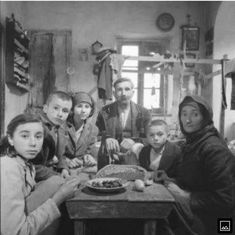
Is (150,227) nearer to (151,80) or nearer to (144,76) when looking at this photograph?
(151,80)

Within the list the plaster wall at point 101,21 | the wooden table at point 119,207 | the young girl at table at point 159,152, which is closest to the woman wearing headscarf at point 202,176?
the young girl at table at point 159,152

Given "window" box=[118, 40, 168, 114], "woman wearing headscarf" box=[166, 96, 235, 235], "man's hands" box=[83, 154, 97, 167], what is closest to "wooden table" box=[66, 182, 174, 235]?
"woman wearing headscarf" box=[166, 96, 235, 235]

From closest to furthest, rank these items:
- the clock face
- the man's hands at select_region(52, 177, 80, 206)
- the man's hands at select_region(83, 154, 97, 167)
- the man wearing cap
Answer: the man's hands at select_region(52, 177, 80, 206), the man's hands at select_region(83, 154, 97, 167), the man wearing cap, the clock face

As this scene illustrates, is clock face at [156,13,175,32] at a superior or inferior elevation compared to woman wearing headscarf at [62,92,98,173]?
superior

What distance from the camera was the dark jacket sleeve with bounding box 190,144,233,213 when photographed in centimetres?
105

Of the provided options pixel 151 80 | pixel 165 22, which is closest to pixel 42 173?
pixel 151 80

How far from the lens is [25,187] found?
87 centimetres

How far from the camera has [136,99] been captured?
3.19 m

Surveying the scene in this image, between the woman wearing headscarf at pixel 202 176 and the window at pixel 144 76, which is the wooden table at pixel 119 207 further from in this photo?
the window at pixel 144 76

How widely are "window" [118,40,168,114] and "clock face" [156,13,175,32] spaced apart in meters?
0.20

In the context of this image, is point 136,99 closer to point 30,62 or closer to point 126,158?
point 30,62

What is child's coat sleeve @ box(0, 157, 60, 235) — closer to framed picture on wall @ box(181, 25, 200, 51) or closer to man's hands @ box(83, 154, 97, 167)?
man's hands @ box(83, 154, 97, 167)

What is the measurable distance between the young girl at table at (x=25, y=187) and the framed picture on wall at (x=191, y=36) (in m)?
2.62

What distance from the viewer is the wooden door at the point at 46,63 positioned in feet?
10.4
